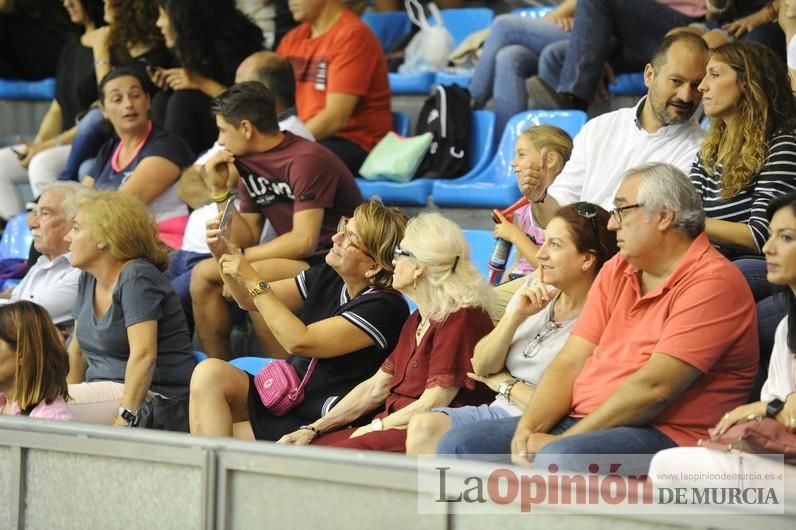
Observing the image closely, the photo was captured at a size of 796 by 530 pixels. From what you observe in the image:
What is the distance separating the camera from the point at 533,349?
3.27 meters

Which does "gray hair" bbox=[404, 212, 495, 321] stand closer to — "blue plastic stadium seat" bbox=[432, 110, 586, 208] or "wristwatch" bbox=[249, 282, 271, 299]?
"wristwatch" bbox=[249, 282, 271, 299]

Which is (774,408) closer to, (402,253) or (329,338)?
(402,253)

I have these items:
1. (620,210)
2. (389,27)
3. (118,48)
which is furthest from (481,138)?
(620,210)

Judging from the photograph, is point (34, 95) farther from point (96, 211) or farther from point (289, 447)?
point (289, 447)

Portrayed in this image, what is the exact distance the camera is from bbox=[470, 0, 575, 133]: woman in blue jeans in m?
5.36

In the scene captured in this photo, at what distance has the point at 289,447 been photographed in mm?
2498

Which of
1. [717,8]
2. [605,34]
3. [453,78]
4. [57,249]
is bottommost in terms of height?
[57,249]

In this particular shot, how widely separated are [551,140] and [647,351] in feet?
4.03

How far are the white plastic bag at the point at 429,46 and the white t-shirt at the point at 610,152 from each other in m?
2.31

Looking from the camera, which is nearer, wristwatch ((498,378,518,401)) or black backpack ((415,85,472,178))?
wristwatch ((498,378,518,401))

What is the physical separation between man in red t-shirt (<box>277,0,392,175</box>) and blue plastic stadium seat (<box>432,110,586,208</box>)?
50 centimetres

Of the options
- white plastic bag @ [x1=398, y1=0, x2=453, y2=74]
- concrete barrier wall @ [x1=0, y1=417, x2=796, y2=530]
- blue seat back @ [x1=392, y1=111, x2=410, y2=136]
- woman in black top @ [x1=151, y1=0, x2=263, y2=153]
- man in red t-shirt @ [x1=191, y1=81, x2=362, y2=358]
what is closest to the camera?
concrete barrier wall @ [x1=0, y1=417, x2=796, y2=530]

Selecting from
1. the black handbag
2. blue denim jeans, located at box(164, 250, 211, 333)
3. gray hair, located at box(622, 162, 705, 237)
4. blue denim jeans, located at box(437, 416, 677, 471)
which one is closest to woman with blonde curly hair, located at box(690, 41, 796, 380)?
gray hair, located at box(622, 162, 705, 237)

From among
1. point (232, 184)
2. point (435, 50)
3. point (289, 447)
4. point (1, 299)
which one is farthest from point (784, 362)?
point (435, 50)
